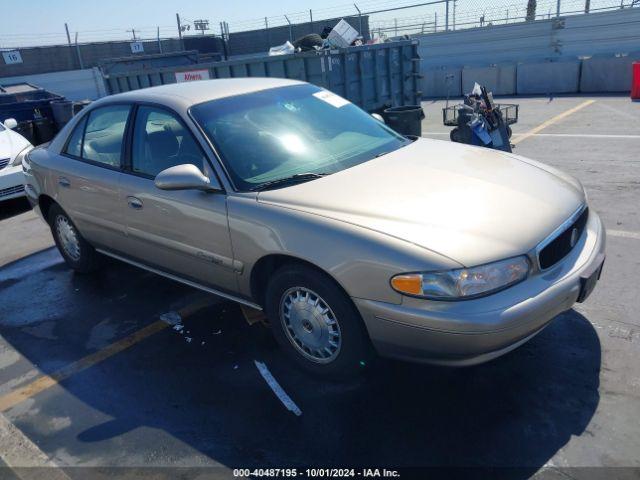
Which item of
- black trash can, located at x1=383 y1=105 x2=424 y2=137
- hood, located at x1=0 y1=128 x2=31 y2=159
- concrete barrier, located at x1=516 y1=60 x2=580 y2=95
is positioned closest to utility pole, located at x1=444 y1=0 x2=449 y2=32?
concrete barrier, located at x1=516 y1=60 x2=580 y2=95

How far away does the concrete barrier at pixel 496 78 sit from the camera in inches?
640

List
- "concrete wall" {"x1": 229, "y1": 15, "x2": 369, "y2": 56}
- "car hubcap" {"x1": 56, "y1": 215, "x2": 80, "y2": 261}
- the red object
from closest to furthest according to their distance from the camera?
"car hubcap" {"x1": 56, "y1": 215, "x2": 80, "y2": 261}
the red object
"concrete wall" {"x1": 229, "y1": 15, "x2": 369, "y2": 56}

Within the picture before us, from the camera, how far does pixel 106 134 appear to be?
444 centimetres

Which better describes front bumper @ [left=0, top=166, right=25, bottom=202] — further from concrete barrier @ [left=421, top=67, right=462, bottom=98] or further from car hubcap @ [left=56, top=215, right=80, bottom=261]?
concrete barrier @ [left=421, top=67, right=462, bottom=98]

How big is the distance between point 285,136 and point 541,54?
17.2 meters

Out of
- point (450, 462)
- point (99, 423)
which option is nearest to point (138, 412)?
point (99, 423)

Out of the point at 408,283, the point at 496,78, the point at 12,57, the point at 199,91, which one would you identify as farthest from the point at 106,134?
the point at 12,57

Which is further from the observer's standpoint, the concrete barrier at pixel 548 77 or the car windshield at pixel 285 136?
the concrete barrier at pixel 548 77

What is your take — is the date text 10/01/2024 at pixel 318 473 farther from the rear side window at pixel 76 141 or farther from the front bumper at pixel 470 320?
the rear side window at pixel 76 141

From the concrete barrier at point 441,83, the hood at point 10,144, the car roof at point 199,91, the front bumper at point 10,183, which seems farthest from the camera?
the concrete barrier at point 441,83

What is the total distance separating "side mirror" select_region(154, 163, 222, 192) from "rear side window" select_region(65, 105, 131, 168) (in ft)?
3.45

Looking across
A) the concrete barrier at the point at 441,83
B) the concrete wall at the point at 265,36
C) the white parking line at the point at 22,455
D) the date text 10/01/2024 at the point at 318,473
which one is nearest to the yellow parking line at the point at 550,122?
the concrete barrier at the point at 441,83

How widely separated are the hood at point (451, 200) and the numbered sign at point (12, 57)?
2566 cm

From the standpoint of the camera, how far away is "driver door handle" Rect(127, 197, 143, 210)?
3.94m
